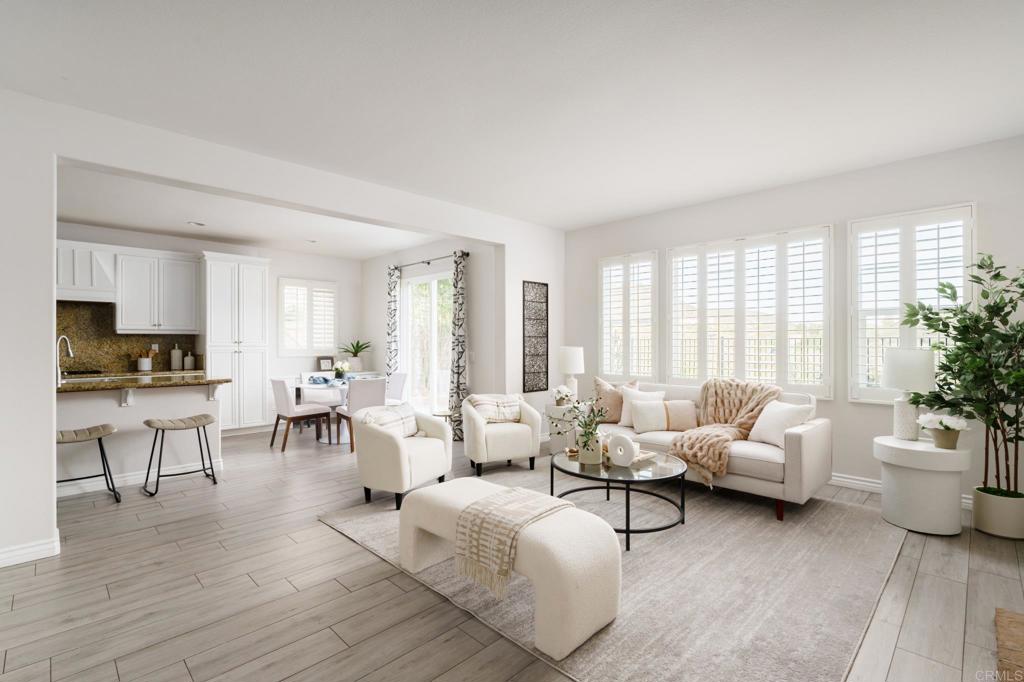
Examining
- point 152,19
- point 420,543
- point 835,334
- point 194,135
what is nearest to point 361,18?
point 152,19

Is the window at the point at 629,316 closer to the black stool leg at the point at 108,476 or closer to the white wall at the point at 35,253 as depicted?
the white wall at the point at 35,253

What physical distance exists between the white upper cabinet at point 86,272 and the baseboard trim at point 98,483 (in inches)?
116

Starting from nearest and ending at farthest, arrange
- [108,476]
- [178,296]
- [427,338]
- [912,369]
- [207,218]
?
[912,369] → [108,476] → [207,218] → [178,296] → [427,338]

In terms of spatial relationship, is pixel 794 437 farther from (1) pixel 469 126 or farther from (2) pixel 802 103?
(1) pixel 469 126

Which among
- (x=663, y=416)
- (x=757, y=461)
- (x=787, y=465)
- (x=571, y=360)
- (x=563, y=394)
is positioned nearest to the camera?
(x=787, y=465)

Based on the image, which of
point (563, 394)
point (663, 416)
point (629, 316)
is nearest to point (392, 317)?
point (563, 394)

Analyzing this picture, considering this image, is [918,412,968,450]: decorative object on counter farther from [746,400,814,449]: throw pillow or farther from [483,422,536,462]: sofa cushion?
[483,422,536,462]: sofa cushion

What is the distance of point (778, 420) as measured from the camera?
405 cm

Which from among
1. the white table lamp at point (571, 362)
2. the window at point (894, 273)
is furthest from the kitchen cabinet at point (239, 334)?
the window at point (894, 273)

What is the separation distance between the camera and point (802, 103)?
3162 mm

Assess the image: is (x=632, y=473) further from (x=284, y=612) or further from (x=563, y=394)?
(x=284, y=612)

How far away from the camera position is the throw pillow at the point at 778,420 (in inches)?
157

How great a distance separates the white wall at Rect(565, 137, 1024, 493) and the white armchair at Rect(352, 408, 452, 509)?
356cm

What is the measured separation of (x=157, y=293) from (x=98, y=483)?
10.7 feet
